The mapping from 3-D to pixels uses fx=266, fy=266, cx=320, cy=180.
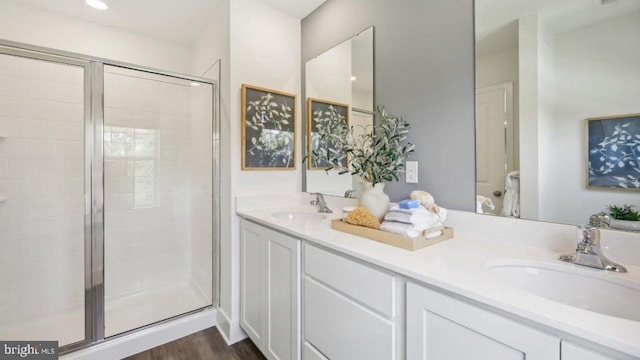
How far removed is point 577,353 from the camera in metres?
0.52

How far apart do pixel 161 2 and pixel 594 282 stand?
114 inches

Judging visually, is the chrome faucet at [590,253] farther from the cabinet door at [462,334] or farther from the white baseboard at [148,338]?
the white baseboard at [148,338]

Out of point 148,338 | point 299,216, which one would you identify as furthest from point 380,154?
point 148,338

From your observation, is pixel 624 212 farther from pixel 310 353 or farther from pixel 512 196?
pixel 310 353

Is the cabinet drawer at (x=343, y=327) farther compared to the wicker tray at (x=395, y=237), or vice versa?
the wicker tray at (x=395, y=237)

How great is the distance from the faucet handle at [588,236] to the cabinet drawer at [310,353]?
1.02 meters

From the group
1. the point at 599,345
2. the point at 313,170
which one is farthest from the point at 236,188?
the point at 599,345

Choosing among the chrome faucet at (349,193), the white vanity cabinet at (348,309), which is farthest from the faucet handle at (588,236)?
the chrome faucet at (349,193)

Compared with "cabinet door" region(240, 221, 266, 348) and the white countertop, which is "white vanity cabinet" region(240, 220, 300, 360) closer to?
"cabinet door" region(240, 221, 266, 348)

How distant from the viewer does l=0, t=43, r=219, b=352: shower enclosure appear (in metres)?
1.69

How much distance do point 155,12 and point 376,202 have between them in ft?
7.63

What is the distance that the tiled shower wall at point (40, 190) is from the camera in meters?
1.92

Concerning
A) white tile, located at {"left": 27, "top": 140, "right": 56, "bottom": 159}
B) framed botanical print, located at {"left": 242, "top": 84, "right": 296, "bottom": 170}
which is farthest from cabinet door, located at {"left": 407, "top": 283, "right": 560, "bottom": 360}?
white tile, located at {"left": 27, "top": 140, "right": 56, "bottom": 159}

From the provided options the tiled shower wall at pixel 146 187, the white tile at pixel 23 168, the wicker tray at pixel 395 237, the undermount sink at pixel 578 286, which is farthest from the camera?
the tiled shower wall at pixel 146 187
